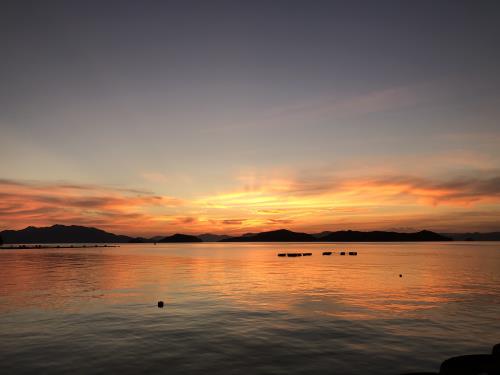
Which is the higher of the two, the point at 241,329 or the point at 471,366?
the point at 471,366

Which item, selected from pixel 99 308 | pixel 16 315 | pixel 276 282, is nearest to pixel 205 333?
pixel 99 308

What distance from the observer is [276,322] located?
31375mm

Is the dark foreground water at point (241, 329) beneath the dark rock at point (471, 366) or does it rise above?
beneath

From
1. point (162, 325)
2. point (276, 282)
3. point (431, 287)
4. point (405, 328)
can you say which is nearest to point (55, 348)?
point (162, 325)

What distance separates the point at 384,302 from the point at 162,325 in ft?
79.7

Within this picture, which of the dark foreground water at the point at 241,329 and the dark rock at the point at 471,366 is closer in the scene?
the dark rock at the point at 471,366

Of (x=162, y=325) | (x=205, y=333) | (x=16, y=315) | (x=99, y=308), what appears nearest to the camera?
(x=205, y=333)

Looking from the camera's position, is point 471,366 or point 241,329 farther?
point 241,329

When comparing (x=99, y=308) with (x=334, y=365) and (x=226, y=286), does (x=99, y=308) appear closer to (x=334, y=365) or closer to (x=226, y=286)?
(x=226, y=286)

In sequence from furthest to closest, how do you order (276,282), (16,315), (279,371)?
(276,282)
(16,315)
(279,371)

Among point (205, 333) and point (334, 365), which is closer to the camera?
point (334, 365)

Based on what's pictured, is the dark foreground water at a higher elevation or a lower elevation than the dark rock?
lower

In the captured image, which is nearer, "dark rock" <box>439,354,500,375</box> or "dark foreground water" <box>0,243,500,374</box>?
"dark rock" <box>439,354,500,375</box>

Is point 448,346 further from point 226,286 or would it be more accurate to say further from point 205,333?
point 226,286
